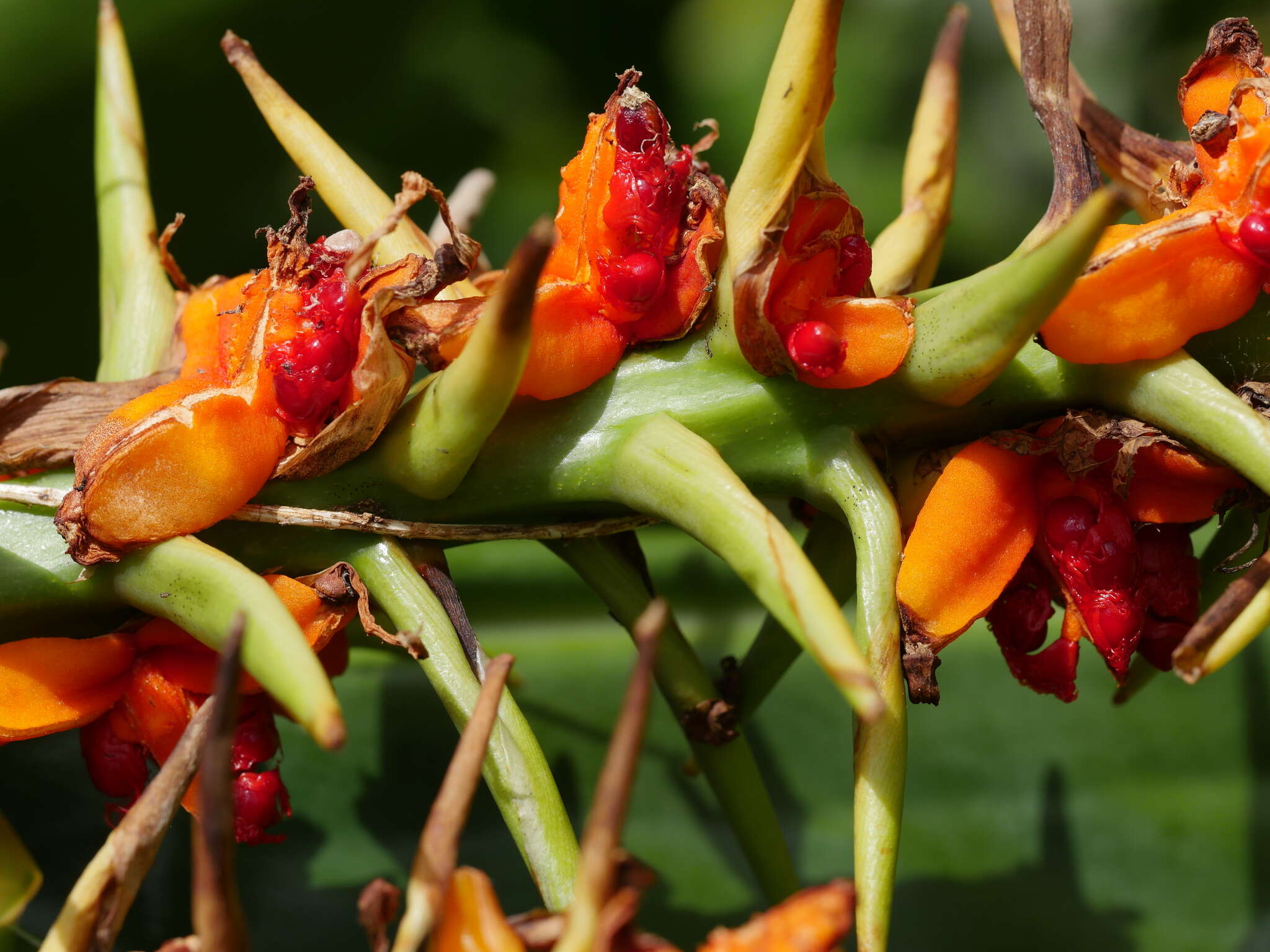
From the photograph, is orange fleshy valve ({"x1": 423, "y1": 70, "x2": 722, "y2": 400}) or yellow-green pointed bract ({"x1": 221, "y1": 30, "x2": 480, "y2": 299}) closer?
orange fleshy valve ({"x1": 423, "y1": 70, "x2": 722, "y2": 400})

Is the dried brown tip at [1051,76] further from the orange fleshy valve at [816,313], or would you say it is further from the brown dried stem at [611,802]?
the brown dried stem at [611,802]

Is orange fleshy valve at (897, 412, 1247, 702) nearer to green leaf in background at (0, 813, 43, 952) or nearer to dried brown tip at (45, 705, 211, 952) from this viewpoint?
dried brown tip at (45, 705, 211, 952)

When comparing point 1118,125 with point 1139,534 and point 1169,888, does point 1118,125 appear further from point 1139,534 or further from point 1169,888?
point 1169,888

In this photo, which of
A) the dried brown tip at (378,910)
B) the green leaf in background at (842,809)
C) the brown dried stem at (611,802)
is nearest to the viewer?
the brown dried stem at (611,802)

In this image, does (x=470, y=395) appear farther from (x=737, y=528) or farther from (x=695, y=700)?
(x=695, y=700)

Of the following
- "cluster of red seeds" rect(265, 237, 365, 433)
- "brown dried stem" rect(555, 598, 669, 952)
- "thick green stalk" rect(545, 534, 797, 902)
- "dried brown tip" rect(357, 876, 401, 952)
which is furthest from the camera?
"thick green stalk" rect(545, 534, 797, 902)

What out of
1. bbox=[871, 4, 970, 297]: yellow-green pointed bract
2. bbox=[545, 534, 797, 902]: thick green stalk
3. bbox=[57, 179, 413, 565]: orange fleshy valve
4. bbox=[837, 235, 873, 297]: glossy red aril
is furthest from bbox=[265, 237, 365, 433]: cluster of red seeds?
bbox=[871, 4, 970, 297]: yellow-green pointed bract

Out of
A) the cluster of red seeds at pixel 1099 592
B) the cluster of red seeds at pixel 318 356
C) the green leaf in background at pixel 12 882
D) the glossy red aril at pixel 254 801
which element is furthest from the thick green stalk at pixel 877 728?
the green leaf in background at pixel 12 882
